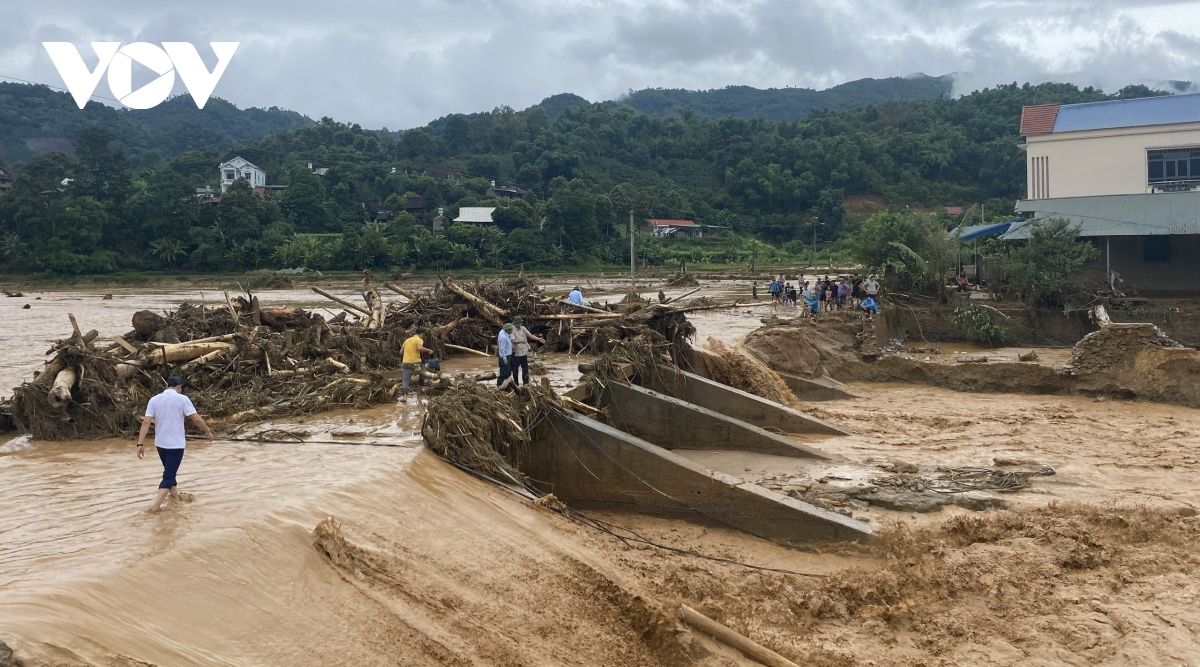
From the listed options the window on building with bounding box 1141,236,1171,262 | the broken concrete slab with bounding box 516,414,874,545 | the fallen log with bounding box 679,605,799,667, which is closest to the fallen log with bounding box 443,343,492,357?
the broken concrete slab with bounding box 516,414,874,545

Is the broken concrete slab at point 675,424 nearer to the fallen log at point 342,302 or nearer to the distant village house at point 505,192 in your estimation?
the fallen log at point 342,302

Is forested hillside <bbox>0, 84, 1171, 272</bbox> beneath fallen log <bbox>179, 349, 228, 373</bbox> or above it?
above

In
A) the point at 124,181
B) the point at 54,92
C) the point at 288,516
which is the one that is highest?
the point at 54,92

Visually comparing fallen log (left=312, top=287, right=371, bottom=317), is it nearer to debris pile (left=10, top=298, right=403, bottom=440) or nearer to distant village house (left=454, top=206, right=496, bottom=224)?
debris pile (left=10, top=298, right=403, bottom=440)

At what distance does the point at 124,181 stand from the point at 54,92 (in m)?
75.4

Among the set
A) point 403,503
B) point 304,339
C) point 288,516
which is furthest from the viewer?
point 304,339

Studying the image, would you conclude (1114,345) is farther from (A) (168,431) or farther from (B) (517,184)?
(B) (517,184)

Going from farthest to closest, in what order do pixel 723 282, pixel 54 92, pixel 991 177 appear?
1. pixel 54 92
2. pixel 991 177
3. pixel 723 282

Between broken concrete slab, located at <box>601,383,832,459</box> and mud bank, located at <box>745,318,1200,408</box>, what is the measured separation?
6065 mm

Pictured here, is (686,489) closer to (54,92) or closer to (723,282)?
(723,282)

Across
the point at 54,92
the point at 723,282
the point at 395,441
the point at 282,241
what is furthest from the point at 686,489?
the point at 54,92

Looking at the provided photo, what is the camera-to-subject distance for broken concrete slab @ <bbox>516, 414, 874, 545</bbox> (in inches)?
432

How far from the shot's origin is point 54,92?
128875 mm

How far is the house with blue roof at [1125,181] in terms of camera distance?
29.7m
